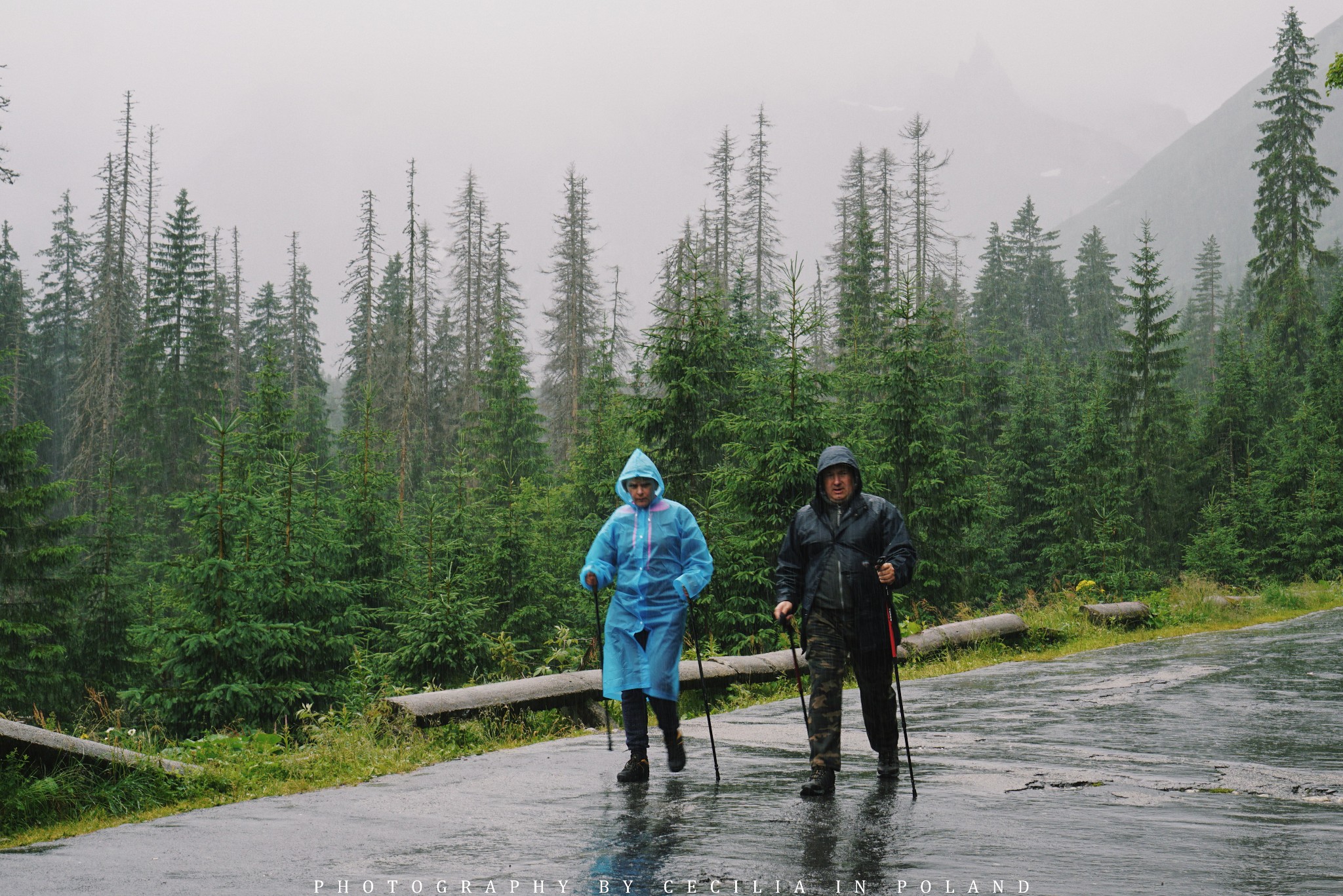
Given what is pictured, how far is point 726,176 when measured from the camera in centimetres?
5472

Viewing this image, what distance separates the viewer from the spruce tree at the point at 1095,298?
72906 millimetres

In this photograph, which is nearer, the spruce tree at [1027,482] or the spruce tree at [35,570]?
the spruce tree at [35,570]

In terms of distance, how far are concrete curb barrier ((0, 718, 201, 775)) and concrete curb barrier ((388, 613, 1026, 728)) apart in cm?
216

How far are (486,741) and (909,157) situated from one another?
5153 centimetres

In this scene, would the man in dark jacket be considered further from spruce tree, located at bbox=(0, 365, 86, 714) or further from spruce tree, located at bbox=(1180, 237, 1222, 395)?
spruce tree, located at bbox=(1180, 237, 1222, 395)

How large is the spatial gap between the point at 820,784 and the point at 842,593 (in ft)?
3.68

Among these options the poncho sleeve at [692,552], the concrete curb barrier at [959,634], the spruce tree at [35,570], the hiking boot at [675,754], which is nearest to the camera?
the poncho sleeve at [692,552]

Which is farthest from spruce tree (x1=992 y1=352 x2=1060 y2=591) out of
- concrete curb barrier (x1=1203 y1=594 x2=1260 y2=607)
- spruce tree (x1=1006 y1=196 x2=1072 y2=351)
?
spruce tree (x1=1006 y1=196 x2=1072 y2=351)

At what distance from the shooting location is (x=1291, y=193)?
46219mm

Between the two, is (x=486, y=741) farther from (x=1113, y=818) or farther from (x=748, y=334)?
(x=748, y=334)

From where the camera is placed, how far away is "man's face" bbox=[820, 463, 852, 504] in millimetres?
6199

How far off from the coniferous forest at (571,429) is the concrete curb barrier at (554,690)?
2.77 m

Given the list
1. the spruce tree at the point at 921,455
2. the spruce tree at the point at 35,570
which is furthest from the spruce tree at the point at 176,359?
the spruce tree at the point at 921,455

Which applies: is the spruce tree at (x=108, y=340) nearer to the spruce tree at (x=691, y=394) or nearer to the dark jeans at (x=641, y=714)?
the spruce tree at (x=691, y=394)
